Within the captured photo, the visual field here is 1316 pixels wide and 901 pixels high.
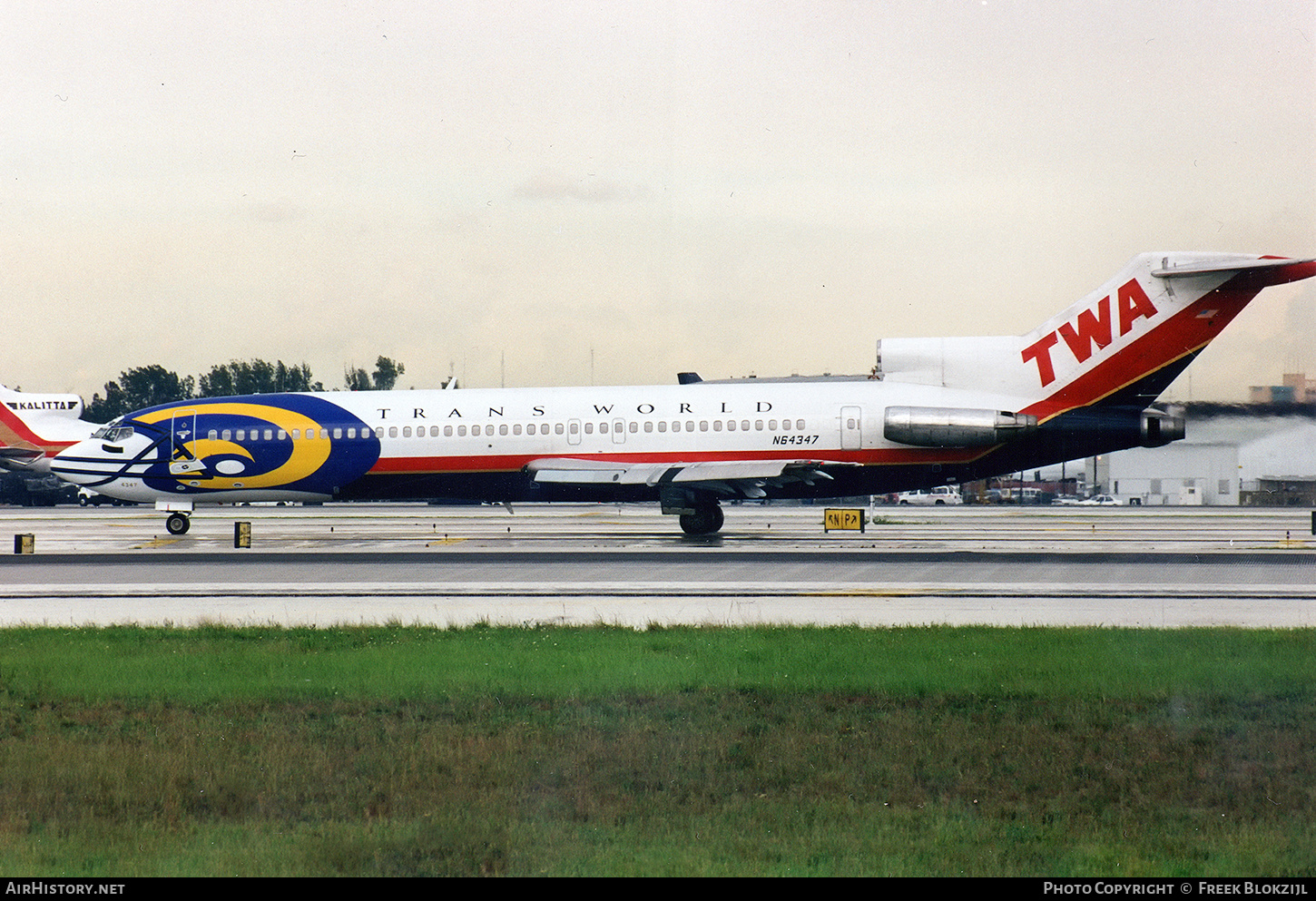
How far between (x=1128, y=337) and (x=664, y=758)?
2369 cm

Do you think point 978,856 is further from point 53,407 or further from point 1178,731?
point 53,407

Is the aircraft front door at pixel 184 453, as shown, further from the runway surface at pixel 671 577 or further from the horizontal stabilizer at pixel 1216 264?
the horizontal stabilizer at pixel 1216 264

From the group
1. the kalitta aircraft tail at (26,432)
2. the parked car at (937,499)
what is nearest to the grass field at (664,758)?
the kalitta aircraft tail at (26,432)

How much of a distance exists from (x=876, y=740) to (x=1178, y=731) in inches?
105

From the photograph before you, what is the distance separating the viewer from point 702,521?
32344 millimetres

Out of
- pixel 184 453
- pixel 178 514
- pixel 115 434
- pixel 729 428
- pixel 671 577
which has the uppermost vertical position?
pixel 115 434

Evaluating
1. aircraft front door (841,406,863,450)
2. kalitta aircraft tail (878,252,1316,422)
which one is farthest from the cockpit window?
kalitta aircraft tail (878,252,1316,422)

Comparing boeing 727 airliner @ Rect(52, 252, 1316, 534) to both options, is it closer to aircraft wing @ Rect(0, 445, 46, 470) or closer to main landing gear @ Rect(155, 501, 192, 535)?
main landing gear @ Rect(155, 501, 192, 535)

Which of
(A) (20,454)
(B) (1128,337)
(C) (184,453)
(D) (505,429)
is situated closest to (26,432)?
→ (A) (20,454)

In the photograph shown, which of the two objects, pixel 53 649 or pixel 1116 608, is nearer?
Answer: pixel 53 649

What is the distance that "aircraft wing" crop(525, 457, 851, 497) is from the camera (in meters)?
30.2

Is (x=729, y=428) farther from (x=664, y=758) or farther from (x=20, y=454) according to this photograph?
(x=20, y=454)

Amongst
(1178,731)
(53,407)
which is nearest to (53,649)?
(1178,731)
